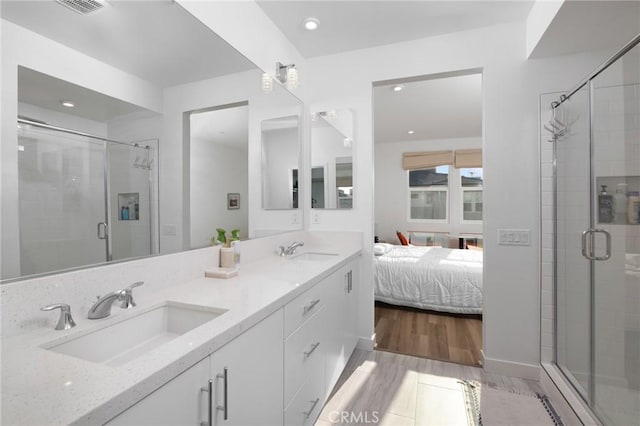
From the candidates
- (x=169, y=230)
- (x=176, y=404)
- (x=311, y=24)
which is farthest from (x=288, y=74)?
(x=176, y=404)

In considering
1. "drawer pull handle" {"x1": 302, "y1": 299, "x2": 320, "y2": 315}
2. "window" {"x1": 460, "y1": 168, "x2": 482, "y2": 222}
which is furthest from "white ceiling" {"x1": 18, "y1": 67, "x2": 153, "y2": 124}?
A: "window" {"x1": 460, "y1": 168, "x2": 482, "y2": 222}

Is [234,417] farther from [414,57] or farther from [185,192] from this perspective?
[414,57]

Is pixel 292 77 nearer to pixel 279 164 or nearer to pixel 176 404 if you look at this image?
pixel 279 164

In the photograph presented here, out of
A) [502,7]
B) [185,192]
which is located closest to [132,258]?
[185,192]

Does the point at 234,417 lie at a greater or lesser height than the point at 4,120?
lesser

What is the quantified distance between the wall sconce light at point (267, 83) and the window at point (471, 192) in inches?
201

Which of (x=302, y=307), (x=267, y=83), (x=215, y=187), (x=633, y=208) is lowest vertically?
(x=302, y=307)

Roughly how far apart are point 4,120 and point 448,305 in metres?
3.53

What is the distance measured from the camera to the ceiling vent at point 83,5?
902 mm

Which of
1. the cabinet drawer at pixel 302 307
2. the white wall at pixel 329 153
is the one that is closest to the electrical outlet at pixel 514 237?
the white wall at pixel 329 153

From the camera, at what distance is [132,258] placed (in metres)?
1.11

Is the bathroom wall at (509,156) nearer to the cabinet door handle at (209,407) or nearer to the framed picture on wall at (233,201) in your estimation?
the framed picture on wall at (233,201)

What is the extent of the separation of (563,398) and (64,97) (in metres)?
2.77

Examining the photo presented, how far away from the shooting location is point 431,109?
4.18 m
